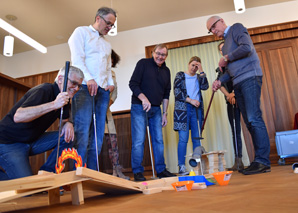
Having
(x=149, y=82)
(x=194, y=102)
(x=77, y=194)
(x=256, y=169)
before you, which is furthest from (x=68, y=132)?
(x=194, y=102)

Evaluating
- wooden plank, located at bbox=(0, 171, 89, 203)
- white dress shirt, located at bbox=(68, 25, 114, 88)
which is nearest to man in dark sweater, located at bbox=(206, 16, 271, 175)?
white dress shirt, located at bbox=(68, 25, 114, 88)

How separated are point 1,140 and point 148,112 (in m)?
1.24

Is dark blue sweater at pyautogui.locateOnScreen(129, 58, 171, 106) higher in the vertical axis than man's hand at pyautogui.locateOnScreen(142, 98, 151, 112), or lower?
higher

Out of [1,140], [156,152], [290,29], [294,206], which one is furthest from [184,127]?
[290,29]

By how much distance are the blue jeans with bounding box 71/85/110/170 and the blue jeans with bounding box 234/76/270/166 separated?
1103 millimetres

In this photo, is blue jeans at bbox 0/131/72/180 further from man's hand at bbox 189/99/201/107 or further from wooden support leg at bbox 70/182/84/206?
man's hand at bbox 189/99/201/107

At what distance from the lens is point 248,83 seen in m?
Result: 1.90

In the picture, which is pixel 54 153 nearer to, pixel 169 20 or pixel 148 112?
pixel 148 112

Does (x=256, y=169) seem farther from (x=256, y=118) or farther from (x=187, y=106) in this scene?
(x=187, y=106)

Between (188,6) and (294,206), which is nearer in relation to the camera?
(294,206)

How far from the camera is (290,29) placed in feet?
13.5

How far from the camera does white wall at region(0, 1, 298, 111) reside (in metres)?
4.23

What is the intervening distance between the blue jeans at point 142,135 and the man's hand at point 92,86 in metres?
0.64

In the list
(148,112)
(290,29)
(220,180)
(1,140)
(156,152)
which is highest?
(290,29)
